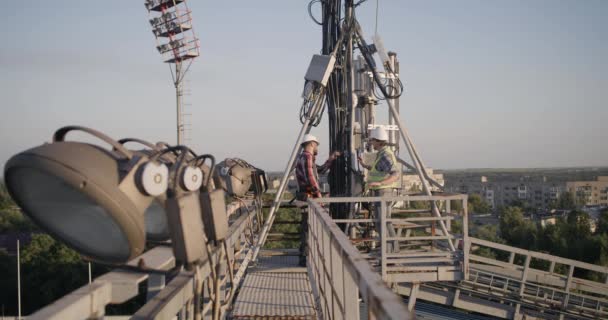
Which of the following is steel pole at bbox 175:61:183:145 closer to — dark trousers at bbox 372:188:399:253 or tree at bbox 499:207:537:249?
dark trousers at bbox 372:188:399:253

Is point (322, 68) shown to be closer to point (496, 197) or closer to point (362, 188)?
point (362, 188)

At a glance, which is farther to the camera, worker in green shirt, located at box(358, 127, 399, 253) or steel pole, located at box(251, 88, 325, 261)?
steel pole, located at box(251, 88, 325, 261)

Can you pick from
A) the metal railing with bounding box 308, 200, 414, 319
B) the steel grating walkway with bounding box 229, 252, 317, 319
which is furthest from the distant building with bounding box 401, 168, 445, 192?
the metal railing with bounding box 308, 200, 414, 319

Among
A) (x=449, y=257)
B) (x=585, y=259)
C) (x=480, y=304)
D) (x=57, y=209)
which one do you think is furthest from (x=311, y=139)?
(x=585, y=259)

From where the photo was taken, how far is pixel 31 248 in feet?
117

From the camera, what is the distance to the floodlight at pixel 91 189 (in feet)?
7.00

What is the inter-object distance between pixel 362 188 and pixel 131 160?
6456 mm

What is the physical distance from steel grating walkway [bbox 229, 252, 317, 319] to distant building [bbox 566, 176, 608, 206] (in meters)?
148

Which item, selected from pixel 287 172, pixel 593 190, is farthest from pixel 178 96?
pixel 593 190

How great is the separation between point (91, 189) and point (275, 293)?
4066mm

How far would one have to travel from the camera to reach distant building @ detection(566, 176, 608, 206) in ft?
454

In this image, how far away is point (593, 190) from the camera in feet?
474

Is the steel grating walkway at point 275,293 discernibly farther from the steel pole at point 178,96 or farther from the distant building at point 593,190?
the distant building at point 593,190

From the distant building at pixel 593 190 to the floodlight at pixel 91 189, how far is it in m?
153
